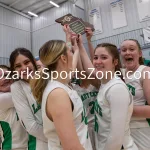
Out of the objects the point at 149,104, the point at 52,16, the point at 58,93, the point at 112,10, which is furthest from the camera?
the point at 52,16

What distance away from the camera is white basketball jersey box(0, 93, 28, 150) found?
4.83 feet

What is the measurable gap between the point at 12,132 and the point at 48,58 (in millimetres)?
707

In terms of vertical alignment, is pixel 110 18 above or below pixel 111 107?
above

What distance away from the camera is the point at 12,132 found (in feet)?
4.89

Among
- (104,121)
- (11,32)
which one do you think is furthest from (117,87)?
(11,32)

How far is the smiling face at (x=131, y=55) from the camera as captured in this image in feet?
5.29

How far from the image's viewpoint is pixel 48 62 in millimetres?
1161

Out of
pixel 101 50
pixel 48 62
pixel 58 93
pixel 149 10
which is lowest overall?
pixel 58 93

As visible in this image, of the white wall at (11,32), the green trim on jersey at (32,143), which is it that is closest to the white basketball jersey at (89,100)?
the green trim on jersey at (32,143)

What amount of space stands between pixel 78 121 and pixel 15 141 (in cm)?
65

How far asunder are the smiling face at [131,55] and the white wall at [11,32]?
6897 mm

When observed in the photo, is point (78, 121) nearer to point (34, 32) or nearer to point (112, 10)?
point (112, 10)

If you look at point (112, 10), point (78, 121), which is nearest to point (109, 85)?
point (78, 121)

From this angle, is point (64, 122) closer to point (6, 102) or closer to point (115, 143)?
point (115, 143)
